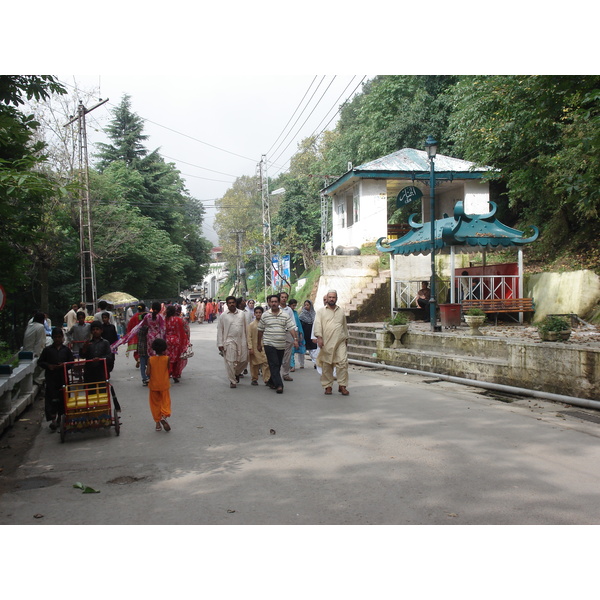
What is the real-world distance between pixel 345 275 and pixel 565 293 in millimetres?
9044

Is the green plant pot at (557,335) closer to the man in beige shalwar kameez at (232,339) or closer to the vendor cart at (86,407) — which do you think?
the man in beige shalwar kameez at (232,339)

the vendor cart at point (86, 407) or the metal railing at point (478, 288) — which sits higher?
the metal railing at point (478, 288)

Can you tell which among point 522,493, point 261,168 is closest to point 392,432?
point 522,493

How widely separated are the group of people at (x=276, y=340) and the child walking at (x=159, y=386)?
3246mm

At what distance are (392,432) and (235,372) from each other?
16.4 feet

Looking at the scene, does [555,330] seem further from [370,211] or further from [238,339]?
[370,211]

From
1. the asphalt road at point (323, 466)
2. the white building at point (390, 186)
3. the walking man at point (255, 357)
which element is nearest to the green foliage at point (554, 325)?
the asphalt road at point (323, 466)

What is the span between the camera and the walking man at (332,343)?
10.4 meters

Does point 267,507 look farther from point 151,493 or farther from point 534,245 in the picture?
point 534,245

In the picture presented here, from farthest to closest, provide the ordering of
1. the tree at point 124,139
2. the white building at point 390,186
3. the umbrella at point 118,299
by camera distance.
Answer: the tree at point 124,139 < the umbrella at point 118,299 < the white building at point 390,186

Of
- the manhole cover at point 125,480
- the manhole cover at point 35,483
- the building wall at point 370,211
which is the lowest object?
the manhole cover at point 35,483

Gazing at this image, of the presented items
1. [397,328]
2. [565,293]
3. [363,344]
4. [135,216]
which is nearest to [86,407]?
[397,328]

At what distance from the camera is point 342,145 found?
40.5 meters

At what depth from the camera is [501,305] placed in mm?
16344
